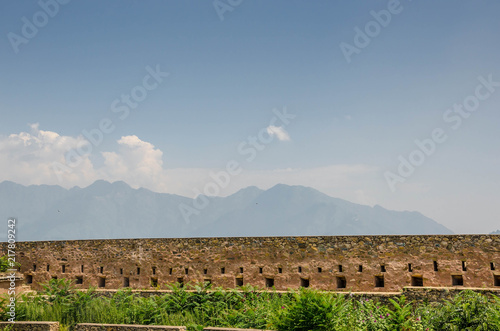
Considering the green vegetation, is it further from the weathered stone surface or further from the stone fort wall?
the stone fort wall

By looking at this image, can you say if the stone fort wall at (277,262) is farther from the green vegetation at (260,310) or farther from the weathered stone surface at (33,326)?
the weathered stone surface at (33,326)

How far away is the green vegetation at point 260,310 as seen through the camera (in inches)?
406

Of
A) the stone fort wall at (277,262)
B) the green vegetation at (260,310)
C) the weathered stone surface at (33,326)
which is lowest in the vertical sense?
the weathered stone surface at (33,326)

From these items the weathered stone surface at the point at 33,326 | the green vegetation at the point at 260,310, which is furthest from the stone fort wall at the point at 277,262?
the weathered stone surface at the point at 33,326

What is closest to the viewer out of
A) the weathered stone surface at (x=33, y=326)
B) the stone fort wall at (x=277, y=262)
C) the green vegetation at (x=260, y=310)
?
the green vegetation at (x=260, y=310)

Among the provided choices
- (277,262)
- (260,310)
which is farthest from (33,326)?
(277,262)

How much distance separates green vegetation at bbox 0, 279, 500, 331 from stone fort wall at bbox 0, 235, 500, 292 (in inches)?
81.3

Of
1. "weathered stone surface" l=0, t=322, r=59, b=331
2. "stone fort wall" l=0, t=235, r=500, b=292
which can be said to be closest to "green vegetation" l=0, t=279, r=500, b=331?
"weathered stone surface" l=0, t=322, r=59, b=331

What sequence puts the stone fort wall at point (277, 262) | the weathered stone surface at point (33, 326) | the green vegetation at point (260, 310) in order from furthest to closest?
the stone fort wall at point (277, 262), the weathered stone surface at point (33, 326), the green vegetation at point (260, 310)

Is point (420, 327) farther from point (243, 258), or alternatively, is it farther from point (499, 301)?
point (243, 258)

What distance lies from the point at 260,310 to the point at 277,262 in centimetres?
439

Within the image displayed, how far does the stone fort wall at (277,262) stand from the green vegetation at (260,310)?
2.07 metres

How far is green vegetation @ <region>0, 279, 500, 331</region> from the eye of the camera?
33.8 feet

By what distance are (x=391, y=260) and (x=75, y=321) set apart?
33.7ft
